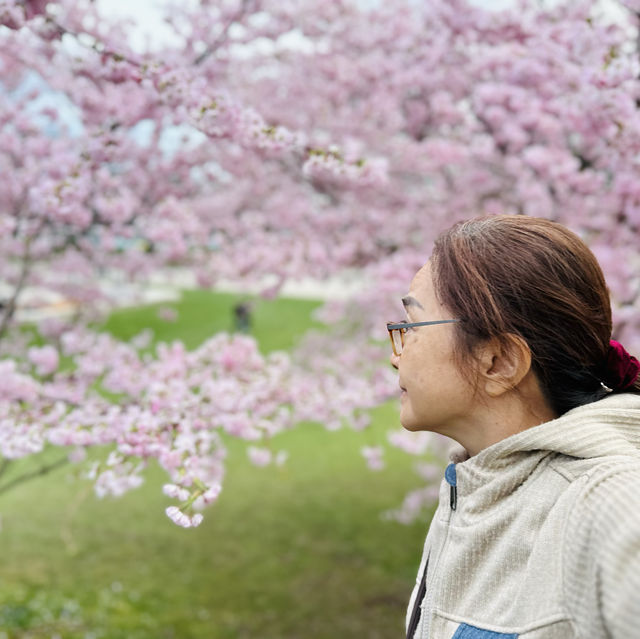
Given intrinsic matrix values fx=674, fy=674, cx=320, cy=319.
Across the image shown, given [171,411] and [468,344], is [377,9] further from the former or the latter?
[468,344]

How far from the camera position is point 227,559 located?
6.16 meters

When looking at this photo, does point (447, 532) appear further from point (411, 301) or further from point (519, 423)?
point (411, 301)

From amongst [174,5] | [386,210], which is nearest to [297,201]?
[386,210]

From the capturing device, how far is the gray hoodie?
832 mm

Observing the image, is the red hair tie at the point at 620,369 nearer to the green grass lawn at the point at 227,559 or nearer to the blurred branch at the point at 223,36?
the green grass lawn at the point at 227,559

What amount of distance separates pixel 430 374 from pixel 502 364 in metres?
0.12

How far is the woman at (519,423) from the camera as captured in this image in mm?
900

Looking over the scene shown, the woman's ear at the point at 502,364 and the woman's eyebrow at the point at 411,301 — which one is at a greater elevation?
the woman's eyebrow at the point at 411,301

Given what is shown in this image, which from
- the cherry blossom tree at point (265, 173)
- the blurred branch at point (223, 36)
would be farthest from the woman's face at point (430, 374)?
the blurred branch at point (223, 36)

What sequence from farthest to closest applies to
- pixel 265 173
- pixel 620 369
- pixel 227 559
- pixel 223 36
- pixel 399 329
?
pixel 227 559 → pixel 265 173 → pixel 223 36 → pixel 399 329 → pixel 620 369

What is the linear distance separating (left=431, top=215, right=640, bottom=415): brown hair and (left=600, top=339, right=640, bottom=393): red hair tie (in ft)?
0.04

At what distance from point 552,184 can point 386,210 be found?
1375 mm

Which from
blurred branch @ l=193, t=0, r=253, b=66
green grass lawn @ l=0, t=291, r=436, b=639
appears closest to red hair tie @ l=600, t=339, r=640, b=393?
green grass lawn @ l=0, t=291, r=436, b=639

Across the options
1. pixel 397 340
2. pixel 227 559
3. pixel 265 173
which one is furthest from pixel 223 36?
pixel 227 559
